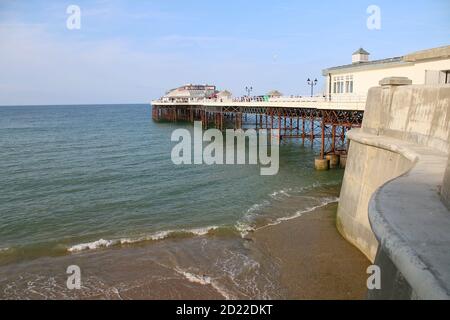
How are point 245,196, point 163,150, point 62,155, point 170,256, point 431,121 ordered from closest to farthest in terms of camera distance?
1. point 431,121
2. point 170,256
3. point 245,196
4. point 62,155
5. point 163,150

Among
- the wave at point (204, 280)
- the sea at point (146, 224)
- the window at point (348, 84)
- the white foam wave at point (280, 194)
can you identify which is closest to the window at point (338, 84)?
the window at point (348, 84)

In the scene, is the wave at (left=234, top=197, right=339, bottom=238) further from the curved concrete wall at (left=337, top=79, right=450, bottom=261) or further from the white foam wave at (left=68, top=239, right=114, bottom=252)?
the white foam wave at (left=68, top=239, right=114, bottom=252)

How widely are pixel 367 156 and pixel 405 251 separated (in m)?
8.06

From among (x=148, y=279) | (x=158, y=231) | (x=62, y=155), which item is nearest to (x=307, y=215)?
(x=158, y=231)

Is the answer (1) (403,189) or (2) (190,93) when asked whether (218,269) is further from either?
(2) (190,93)

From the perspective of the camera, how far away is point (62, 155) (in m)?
30.1

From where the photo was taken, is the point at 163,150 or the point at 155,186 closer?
the point at 155,186

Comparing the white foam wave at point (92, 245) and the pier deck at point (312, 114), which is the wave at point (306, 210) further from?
the pier deck at point (312, 114)

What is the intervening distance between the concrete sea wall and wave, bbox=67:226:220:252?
4.65 metres

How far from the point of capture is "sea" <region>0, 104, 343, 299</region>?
381 inches

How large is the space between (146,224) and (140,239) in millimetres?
1508

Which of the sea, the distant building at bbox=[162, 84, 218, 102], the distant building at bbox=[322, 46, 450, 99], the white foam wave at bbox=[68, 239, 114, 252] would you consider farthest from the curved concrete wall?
the distant building at bbox=[162, 84, 218, 102]

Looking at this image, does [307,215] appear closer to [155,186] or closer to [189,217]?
[189,217]

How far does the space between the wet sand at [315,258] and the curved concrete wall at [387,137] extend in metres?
0.56
